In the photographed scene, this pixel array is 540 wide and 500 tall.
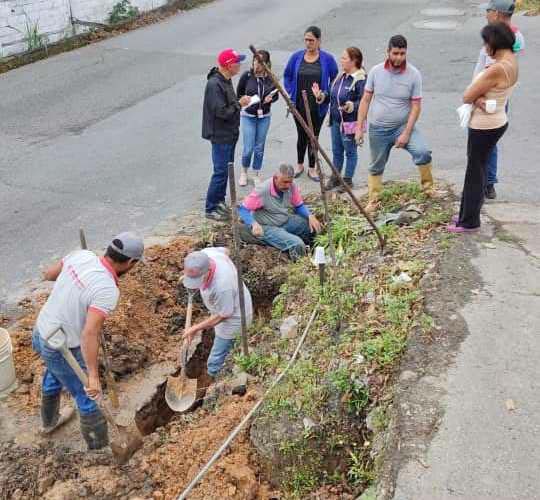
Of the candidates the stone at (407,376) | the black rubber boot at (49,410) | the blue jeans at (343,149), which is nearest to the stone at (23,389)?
the black rubber boot at (49,410)

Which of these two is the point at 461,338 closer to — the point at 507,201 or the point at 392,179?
the point at 507,201

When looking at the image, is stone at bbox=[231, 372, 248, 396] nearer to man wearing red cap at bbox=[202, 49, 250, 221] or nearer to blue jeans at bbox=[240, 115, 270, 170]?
man wearing red cap at bbox=[202, 49, 250, 221]

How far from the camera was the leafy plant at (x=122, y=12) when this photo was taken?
15.3 m

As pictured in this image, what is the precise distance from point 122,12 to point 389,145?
440 inches

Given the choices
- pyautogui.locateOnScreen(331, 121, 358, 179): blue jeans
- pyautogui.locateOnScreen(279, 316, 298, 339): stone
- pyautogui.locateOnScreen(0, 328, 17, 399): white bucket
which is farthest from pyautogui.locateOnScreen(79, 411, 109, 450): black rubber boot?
pyautogui.locateOnScreen(331, 121, 358, 179): blue jeans

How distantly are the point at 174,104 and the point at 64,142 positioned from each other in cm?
218

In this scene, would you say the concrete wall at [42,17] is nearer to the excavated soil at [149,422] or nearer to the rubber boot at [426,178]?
the excavated soil at [149,422]

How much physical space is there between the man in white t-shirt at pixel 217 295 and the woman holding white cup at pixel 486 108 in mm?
2223

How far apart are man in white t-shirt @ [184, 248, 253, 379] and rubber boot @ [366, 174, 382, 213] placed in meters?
1.99

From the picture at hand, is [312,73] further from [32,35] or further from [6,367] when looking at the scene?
[32,35]

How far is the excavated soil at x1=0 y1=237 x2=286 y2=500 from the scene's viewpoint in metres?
4.34

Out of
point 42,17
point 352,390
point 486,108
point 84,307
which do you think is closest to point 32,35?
point 42,17

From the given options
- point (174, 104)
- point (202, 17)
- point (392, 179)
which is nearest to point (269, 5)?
point (202, 17)

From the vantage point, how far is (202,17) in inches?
651
